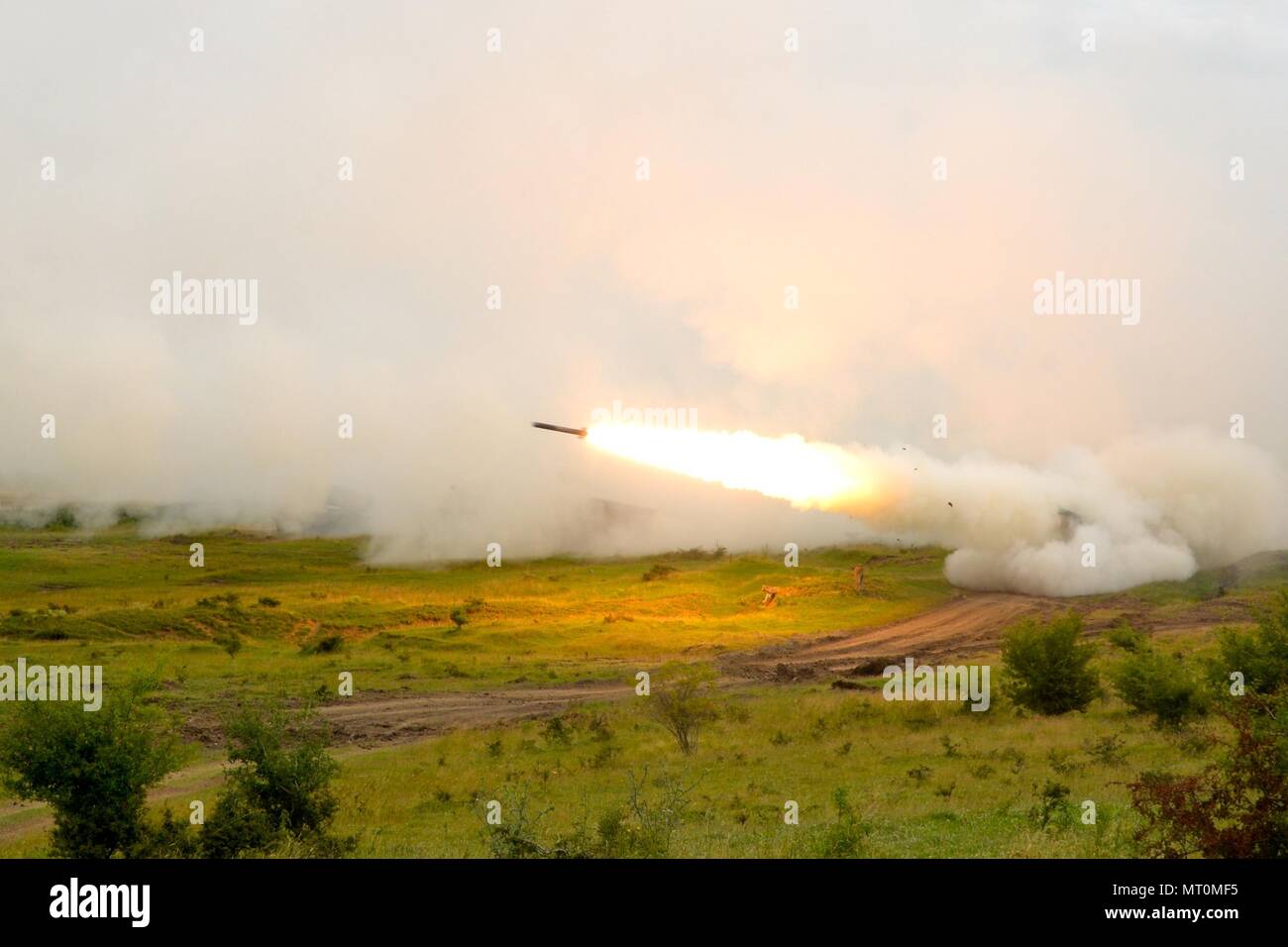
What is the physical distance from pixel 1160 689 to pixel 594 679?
3057 centimetres

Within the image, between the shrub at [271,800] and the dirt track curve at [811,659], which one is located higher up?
the shrub at [271,800]

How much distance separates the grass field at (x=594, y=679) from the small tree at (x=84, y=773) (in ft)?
12.0

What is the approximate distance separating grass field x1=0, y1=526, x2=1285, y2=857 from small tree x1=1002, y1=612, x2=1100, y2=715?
3.73 ft

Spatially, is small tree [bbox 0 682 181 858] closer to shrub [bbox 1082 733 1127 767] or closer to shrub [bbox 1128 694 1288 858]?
shrub [bbox 1128 694 1288 858]

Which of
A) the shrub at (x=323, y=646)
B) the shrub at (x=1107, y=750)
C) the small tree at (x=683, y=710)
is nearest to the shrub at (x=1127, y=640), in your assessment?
the shrub at (x=1107, y=750)

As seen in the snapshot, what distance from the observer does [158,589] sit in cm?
9781

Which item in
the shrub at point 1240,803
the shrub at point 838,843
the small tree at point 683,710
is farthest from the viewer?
the small tree at point 683,710

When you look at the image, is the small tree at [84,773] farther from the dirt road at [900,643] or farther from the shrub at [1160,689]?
the dirt road at [900,643]

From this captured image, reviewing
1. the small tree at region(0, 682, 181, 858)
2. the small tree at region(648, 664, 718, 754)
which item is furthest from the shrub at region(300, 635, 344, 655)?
the small tree at region(0, 682, 181, 858)

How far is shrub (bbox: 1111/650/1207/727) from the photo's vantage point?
3653 cm

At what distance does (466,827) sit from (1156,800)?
54.5ft

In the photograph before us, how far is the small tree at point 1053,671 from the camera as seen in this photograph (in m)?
43.3
